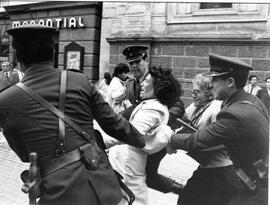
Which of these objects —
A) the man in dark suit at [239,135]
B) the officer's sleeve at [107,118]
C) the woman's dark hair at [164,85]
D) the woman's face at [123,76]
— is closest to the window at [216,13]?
the woman's face at [123,76]

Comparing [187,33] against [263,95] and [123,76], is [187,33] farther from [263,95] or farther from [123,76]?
[263,95]

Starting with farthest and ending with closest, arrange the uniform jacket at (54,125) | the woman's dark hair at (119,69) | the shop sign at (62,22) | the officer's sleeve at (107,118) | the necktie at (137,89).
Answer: the woman's dark hair at (119,69) → the shop sign at (62,22) → the necktie at (137,89) → the officer's sleeve at (107,118) → the uniform jacket at (54,125)

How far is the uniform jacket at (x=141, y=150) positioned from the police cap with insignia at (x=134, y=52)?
64 centimetres

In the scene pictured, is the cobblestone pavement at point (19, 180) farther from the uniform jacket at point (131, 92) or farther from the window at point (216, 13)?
the window at point (216, 13)

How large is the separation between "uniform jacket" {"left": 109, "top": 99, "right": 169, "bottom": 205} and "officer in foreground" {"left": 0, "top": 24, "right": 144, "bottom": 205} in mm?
363

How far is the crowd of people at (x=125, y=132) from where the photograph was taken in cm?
117

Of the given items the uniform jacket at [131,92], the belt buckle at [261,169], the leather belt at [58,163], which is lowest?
the belt buckle at [261,169]

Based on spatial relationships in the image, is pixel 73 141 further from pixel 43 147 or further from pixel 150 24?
pixel 150 24

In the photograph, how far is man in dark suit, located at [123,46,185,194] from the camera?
6.07 feet

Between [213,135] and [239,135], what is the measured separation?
0.12 m

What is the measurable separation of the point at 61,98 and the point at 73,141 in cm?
19

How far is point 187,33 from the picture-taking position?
137 inches

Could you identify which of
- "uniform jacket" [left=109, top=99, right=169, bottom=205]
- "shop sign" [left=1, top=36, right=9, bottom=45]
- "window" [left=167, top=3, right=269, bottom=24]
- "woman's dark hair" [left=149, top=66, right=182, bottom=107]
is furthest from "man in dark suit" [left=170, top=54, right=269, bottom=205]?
"shop sign" [left=1, top=36, right=9, bottom=45]

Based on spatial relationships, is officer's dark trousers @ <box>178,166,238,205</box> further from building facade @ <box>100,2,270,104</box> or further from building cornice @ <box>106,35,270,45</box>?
building cornice @ <box>106,35,270,45</box>
